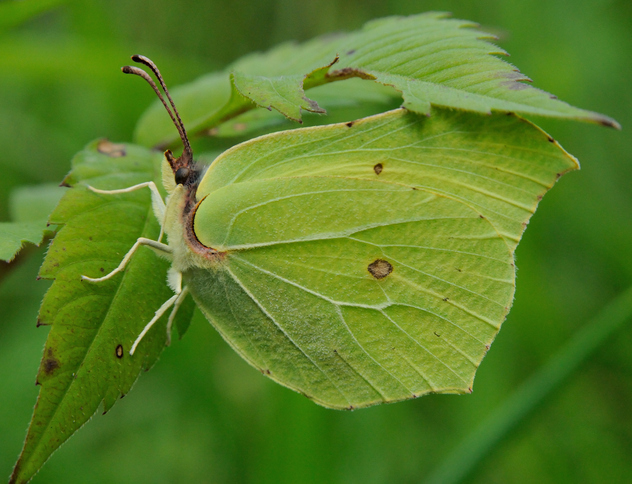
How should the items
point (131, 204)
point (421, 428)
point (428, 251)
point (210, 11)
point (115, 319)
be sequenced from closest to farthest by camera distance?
1. point (115, 319)
2. point (131, 204)
3. point (428, 251)
4. point (421, 428)
5. point (210, 11)

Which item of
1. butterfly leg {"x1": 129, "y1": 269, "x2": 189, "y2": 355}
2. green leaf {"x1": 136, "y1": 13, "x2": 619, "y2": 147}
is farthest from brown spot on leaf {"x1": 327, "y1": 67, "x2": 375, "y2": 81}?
butterfly leg {"x1": 129, "y1": 269, "x2": 189, "y2": 355}

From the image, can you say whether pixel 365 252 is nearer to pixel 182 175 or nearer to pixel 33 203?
pixel 182 175

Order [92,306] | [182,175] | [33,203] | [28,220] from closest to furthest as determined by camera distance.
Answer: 1. [92,306]
2. [182,175]
3. [28,220]
4. [33,203]

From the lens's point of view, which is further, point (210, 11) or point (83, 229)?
point (210, 11)

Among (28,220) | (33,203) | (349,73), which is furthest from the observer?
(33,203)

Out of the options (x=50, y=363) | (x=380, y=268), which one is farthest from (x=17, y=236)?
(x=380, y=268)

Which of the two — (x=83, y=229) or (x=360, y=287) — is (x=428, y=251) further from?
(x=83, y=229)

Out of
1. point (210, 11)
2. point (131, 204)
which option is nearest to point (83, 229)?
point (131, 204)

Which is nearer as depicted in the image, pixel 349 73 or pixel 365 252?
pixel 349 73
